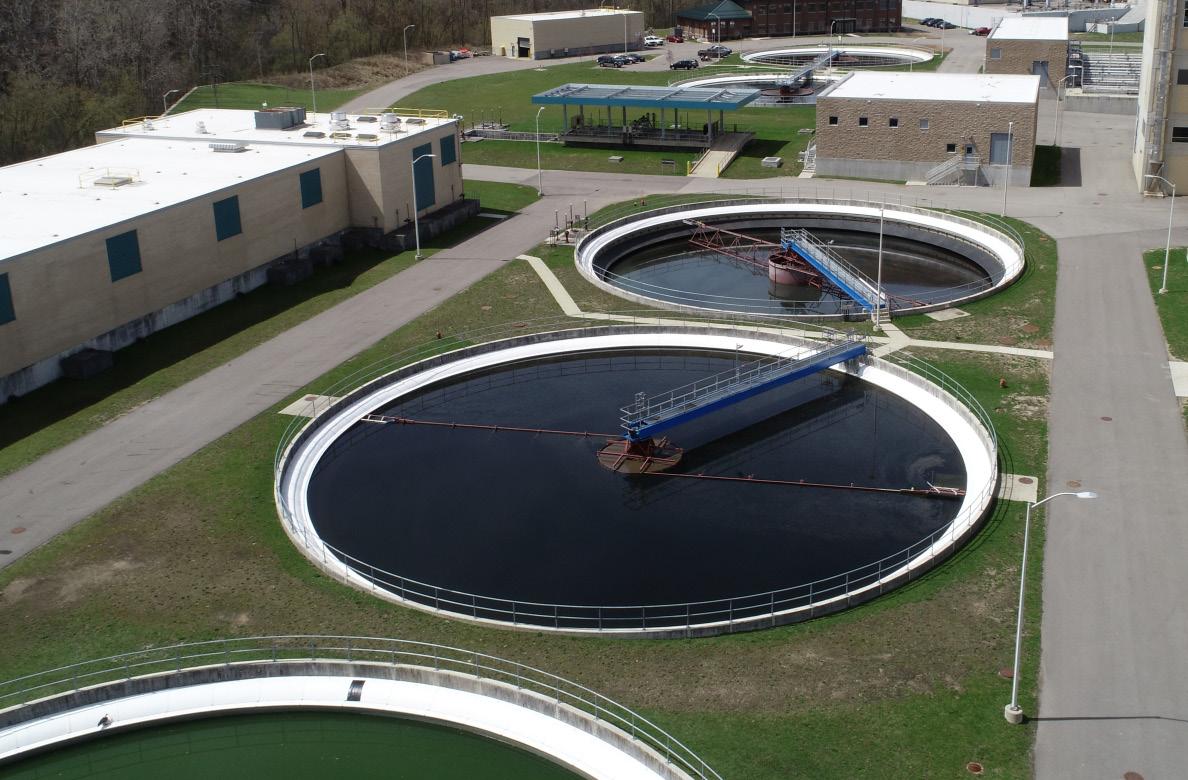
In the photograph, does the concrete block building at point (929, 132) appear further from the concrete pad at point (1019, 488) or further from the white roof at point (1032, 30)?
the concrete pad at point (1019, 488)

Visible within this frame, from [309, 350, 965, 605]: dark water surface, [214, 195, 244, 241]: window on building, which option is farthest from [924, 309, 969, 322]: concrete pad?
[214, 195, 244, 241]: window on building

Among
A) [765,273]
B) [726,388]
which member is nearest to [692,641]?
[726,388]

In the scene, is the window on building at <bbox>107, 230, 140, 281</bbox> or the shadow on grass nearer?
the shadow on grass

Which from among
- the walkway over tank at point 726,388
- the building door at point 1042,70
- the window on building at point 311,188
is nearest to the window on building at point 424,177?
the window on building at point 311,188

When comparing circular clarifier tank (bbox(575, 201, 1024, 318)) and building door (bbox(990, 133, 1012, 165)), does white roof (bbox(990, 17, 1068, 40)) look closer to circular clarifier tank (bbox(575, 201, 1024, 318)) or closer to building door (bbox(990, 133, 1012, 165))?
building door (bbox(990, 133, 1012, 165))

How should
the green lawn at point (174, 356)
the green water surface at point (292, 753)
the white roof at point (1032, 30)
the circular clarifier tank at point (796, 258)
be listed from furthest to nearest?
the white roof at point (1032, 30), the circular clarifier tank at point (796, 258), the green lawn at point (174, 356), the green water surface at point (292, 753)

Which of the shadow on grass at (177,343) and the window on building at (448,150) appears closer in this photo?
the shadow on grass at (177,343)

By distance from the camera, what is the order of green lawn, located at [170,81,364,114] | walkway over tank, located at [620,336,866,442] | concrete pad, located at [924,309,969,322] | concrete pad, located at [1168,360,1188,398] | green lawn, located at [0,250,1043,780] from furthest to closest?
green lawn, located at [170,81,364,114] < concrete pad, located at [924,309,969,322] < concrete pad, located at [1168,360,1188,398] < walkway over tank, located at [620,336,866,442] < green lawn, located at [0,250,1043,780]
